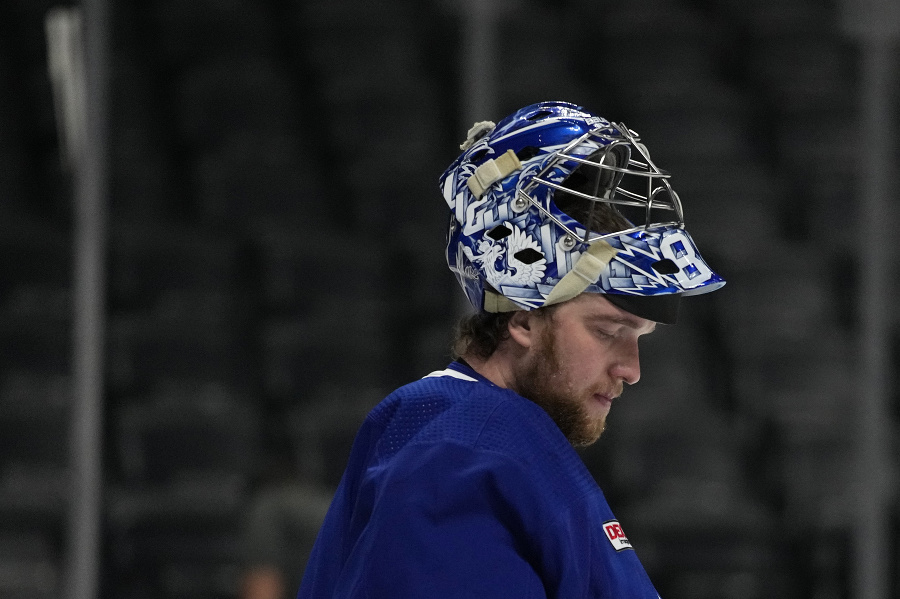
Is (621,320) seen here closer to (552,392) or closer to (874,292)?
(552,392)

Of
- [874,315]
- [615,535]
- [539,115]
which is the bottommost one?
[874,315]

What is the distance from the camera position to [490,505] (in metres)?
0.98

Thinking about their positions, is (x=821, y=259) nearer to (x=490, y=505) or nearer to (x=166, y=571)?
(x=166, y=571)

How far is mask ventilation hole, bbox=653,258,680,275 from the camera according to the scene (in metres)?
1.06

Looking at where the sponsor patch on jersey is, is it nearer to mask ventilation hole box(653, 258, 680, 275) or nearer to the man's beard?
the man's beard

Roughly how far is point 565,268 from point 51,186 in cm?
395

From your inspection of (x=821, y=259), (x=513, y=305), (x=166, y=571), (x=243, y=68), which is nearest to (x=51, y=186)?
(x=243, y=68)

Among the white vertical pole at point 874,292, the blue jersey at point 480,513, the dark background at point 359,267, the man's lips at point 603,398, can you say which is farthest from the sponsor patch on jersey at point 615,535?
the white vertical pole at point 874,292

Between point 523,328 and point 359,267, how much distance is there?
3747mm

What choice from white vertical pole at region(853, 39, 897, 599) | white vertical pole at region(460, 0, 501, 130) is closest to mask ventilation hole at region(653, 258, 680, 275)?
white vertical pole at region(460, 0, 501, 130)

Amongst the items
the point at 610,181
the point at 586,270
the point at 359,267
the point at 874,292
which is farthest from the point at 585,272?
the point at 359,267

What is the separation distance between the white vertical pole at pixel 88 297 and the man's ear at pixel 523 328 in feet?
7.99

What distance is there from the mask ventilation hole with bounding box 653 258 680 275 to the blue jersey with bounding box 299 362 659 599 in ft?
0.51

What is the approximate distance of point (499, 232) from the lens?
3.54ft
